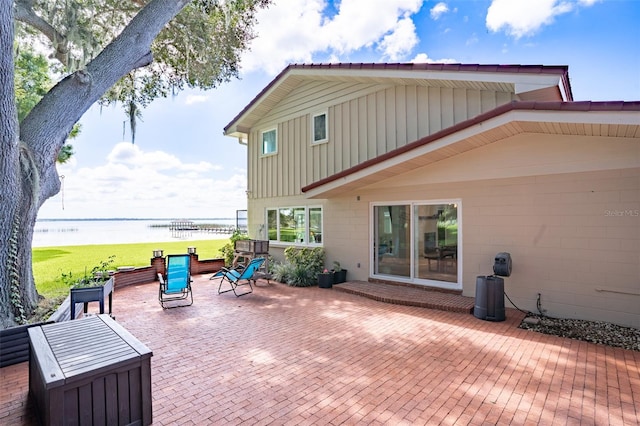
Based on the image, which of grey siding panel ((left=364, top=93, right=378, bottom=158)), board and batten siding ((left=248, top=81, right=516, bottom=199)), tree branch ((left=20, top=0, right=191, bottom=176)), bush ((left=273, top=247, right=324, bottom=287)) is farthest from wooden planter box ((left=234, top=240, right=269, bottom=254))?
tree branch ((left=20, top=0, right=191, bottom=176))

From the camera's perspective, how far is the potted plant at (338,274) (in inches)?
370

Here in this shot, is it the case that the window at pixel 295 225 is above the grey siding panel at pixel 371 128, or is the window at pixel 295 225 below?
below

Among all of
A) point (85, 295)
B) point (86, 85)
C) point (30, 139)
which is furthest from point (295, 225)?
point (30, 139)

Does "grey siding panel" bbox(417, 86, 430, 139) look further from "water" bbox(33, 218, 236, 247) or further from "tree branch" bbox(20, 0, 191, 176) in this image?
"water" bbox(33, 218, 236, 247)

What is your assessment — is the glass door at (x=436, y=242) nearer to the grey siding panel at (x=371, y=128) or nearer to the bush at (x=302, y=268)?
the grey siding panel at (x=371, y=128)

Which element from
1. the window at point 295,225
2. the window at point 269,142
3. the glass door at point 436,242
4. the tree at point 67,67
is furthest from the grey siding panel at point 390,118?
the tree at point 67,67

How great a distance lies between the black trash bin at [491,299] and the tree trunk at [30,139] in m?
7.95

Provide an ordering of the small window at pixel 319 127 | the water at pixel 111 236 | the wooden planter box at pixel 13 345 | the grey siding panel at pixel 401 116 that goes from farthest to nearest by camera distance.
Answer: the water at pixel 111 236
the small window at pixel 319 127
the grey siding panel at pixel 401 116
the wooden planter box at pixel 13 345

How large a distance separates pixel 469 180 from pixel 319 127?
5553 mm

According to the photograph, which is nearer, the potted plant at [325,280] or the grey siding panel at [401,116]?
the grey siding panel at [401,116]

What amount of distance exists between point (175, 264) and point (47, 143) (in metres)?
3.45

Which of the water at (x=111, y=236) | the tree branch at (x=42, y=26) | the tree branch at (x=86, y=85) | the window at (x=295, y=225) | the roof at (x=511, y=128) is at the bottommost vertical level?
the water at (x=111, y=236)

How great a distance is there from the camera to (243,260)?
11812 millimetres

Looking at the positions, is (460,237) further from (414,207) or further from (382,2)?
(382,2)
